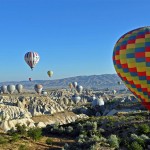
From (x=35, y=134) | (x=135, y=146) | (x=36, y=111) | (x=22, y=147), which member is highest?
(x=35, y=134)

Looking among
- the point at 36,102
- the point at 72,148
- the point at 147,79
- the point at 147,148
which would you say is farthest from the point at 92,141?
the point at 36,102

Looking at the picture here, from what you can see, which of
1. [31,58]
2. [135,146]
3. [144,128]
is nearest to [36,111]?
[31,58]

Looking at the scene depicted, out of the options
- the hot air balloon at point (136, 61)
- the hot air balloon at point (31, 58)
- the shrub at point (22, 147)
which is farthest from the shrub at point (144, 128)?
the hot air balloon at point (31, 58)

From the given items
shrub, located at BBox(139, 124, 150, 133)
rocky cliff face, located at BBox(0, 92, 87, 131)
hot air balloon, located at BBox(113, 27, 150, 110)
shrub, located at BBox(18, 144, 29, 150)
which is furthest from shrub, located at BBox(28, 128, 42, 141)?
rocky cliff face, located at BBox(0, 92, 87, 131)

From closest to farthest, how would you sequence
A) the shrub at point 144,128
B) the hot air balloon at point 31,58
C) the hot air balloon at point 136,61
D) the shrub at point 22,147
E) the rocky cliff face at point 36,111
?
1. the shrub at point 22,147
2. the shrub at point 144,128
3. the hot air balloon at point 136,61
4. the rocky cliff face at point 36,111
5. the hot air balloon at point 31,58

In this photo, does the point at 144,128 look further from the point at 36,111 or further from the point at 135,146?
the point at 36,111

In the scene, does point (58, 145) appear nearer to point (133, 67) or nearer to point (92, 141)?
point (92, 141)

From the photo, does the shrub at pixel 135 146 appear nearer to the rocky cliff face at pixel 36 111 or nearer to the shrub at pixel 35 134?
the shrub at pixel 35 134
